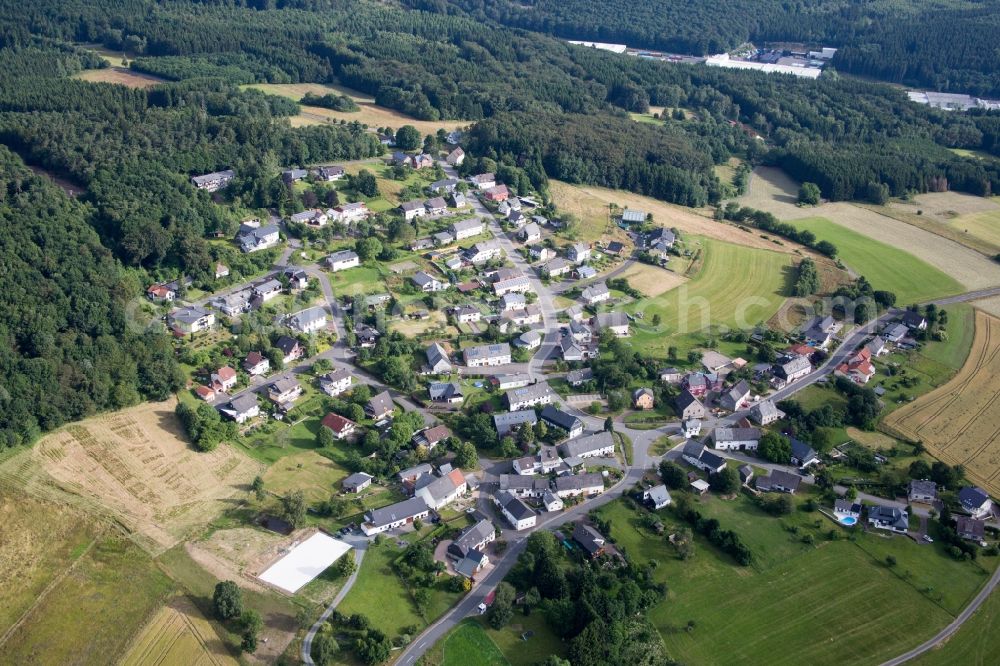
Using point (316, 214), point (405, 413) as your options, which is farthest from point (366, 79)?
point (405, 413)

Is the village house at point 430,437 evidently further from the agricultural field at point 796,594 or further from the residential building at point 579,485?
the agricultural field at point 796,594

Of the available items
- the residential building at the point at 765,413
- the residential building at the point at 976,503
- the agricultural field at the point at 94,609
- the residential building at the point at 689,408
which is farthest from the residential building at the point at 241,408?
the residential building at the point at 976,503

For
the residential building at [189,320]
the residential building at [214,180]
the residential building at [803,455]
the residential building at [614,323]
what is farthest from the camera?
the residential building at [214,180]

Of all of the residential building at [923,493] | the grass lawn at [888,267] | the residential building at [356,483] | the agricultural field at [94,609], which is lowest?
the agricultural field at [94,609]

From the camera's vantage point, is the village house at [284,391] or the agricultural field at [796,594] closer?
the agricultural field at [796,594]

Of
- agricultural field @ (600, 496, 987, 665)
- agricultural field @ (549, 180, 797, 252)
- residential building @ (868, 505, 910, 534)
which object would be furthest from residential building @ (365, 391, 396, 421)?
agricultural field @ (549, 180, 797, 252)

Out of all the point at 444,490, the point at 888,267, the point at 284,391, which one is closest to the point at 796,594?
the point at 444,490

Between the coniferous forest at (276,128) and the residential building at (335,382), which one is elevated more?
the coniferous forest at (276,128)

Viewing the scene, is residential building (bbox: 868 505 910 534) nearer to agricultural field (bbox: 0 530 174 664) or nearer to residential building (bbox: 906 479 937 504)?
residential building (bbox: 906 479 937 504)

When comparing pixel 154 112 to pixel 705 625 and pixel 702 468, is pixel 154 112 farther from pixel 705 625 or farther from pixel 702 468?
pixel 705 625
